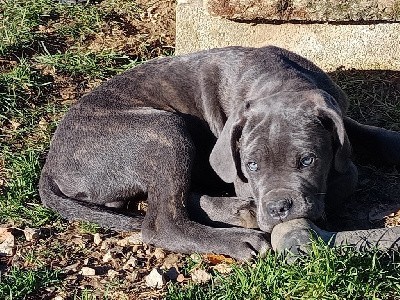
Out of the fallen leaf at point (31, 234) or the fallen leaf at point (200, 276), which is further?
the fallen leaf at point (31, 234)

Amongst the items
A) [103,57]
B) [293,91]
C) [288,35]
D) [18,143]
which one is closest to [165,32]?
[103,57]

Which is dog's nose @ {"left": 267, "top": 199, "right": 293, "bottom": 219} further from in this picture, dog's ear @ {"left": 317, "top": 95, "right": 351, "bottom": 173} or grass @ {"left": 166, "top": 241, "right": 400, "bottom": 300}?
dog's ear @ {"left": 317, "top": 95, "right": 351, "bottom": 173}

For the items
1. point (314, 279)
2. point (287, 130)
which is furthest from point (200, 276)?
point (287, 130)

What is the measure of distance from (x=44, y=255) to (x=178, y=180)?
1.00 metres

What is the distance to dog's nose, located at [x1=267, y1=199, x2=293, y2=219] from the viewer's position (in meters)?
4.86

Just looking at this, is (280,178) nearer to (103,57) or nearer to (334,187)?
(334,187)

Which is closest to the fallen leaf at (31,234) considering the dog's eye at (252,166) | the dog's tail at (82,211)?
the dog's tail at (82,211)

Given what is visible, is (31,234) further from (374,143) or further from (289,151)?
(374,143)

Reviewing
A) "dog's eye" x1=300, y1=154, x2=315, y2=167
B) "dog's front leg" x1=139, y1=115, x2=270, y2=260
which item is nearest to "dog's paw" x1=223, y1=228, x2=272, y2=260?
"dog's front leg" x1=139, y1=115, x2=270, y2=260

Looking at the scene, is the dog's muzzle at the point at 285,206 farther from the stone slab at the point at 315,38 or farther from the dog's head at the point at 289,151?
the stone slab at the point at 315,38

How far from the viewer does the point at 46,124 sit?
274 inches

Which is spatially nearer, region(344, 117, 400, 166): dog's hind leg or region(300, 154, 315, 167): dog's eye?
region(300, 154, 315, 167): dog's eye

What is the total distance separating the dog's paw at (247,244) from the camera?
4.96m

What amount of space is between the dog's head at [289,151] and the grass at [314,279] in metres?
0.35
